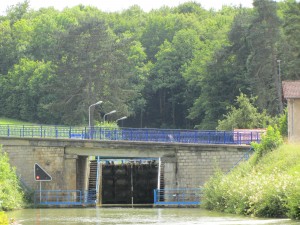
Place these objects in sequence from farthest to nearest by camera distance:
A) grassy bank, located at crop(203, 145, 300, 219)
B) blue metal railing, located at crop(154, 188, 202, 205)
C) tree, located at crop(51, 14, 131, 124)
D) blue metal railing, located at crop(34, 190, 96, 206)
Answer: tree, located at crop(51, 14, 131, 124), blue metal railing, located at crop(34, 190, 96, 206), blue metal railing, located at crop(154, 188, 202, 205), grassy bank, located at crop(203, 145, 300, 219)

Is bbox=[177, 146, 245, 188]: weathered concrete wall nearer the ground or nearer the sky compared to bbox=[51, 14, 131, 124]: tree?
nearer the ground

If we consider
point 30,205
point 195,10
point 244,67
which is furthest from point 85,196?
point 195,10

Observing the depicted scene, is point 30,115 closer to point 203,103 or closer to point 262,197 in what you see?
point 203,103

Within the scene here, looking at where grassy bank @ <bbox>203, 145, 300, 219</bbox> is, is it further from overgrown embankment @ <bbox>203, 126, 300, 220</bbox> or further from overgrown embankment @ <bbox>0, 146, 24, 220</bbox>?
overgrown embankment @ <bbox>0, 146, 24, 220</bbox>

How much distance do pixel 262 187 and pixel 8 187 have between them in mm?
20659

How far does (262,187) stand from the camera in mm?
46500

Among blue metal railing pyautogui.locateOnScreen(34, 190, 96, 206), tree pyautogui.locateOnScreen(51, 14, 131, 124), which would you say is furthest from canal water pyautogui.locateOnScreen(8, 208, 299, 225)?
tree pyautogui.locateOnScreen(51, 14, 131, 124)

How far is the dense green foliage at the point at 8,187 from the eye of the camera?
5962 centimetres

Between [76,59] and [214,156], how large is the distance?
4438 cm

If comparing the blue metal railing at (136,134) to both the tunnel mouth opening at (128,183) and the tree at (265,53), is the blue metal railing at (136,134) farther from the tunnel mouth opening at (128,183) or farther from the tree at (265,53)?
the tree at (265,53)

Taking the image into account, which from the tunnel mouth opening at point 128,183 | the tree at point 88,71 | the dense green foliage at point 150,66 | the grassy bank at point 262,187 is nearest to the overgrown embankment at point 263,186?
the grassy bank at point 262,187

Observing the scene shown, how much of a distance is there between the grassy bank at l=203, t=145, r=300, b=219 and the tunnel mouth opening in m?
14.8

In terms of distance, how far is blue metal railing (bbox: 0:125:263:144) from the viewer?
64.6 m

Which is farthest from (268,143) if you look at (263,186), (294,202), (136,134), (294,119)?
(294,202)
